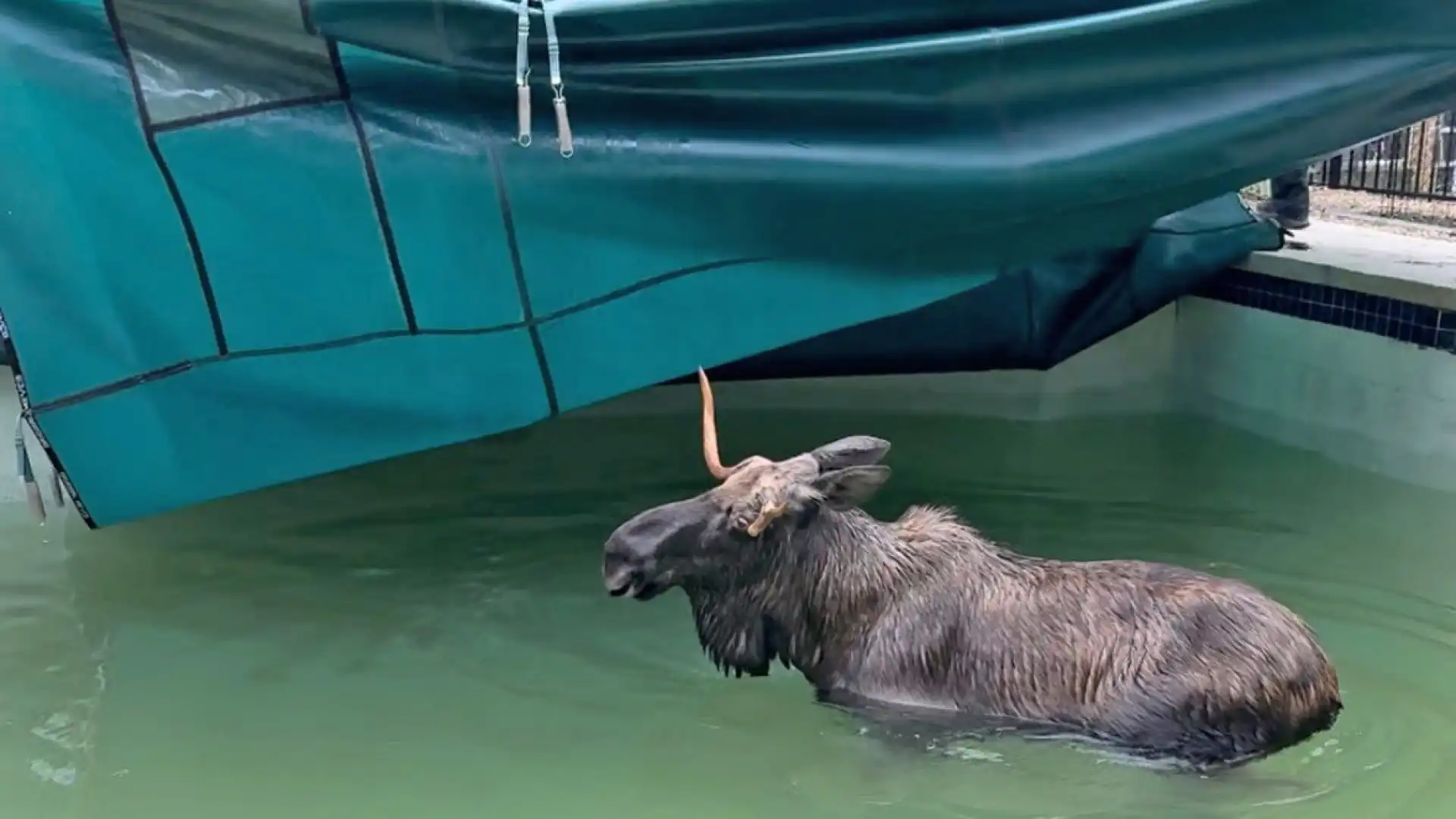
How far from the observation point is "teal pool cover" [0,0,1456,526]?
354 centimetres

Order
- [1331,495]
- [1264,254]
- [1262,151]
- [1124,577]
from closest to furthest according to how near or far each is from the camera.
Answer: [1124,577] < [1262,151] < [1331,495] < [1264,254]

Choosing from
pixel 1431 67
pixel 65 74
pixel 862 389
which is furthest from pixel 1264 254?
pixel 65 74

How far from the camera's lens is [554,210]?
370cm

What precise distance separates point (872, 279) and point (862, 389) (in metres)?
3.02

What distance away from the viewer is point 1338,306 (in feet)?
19.1

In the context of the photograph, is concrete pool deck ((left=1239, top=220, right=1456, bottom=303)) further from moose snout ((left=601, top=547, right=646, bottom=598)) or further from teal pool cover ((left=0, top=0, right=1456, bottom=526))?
moose snout ((left=601, top=547, right=646, bottom=598))

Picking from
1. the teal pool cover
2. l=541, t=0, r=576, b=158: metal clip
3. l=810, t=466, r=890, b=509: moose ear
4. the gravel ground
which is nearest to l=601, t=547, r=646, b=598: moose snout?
l=810, t=466, r=890, b=509: moose ear

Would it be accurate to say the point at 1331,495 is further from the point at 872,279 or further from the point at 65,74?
the point at 65,74

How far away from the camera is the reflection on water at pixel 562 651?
309 cm

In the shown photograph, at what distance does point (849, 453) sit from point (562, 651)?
45.3 inches

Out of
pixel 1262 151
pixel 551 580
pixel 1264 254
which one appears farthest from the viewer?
pixel 1264 254

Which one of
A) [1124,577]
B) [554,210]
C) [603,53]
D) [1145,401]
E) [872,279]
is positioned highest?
[603,53]

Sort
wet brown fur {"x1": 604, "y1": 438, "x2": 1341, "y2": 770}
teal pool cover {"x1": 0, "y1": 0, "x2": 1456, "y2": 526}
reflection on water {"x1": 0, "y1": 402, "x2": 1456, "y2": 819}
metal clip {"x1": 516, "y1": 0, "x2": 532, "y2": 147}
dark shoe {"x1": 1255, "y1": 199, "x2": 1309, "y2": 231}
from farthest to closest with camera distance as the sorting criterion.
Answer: dark shoe {"x1": 1255, "y1": 199, "x2": 1309, "y2": 231} < teal pool cover {"x1": 0, "y1": 0, "x2": 1456, "y2": 526} < metal clip {"x1": 516, "y1": 0, "x2": 532, "y2": 147} < reflection on water {"x1": 0, "y1": 402, "x2": 1456, "y2": 819} < wet brown fur {"x1": 604, "y1": 438, "x2": 1341, "y2": 770}

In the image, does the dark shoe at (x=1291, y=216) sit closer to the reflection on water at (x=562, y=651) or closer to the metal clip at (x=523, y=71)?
the reflection on water at (x=562, y=651)
